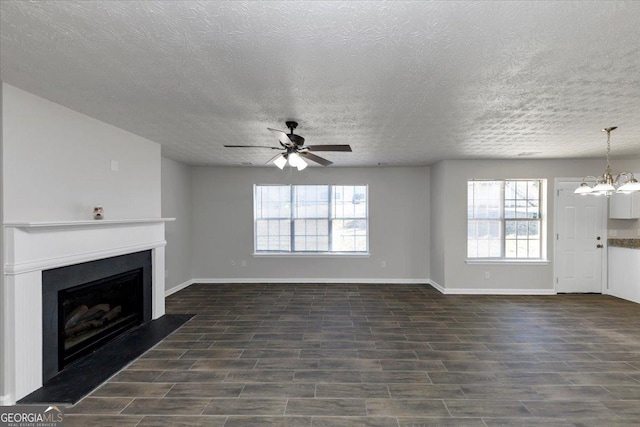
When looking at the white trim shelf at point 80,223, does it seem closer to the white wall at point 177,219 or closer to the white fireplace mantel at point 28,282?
the white fireplace mantel at point 28,282

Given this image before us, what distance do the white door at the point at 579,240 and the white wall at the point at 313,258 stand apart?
232 centimetres

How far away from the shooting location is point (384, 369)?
3.06 m

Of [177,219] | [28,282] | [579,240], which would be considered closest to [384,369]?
[28,282]

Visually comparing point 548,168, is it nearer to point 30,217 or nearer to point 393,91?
point 393,91

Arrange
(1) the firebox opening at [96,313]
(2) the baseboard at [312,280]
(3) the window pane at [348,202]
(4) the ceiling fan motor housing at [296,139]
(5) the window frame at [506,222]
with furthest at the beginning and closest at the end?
1. (3) the window pane at [348,202]
2. (2) the baseboard at [312,280]
3. (5) the window frame at [506,222]
4. (4) the ceiling fan motor housing at [296,139]
5. (1) the firebox opening at [96,313]

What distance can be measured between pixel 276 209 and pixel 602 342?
553cm

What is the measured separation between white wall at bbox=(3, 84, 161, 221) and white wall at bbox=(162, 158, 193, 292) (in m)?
1.54

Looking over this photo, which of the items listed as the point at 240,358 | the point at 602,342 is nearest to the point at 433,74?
the point at 240,358

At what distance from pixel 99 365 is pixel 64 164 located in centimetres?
197

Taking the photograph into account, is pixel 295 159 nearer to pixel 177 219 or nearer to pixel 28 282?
pixel 28 282

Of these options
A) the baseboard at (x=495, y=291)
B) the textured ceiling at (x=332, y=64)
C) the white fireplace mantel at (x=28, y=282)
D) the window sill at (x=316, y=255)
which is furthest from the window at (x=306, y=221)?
the white fireplace mantel at (x=28, y=282)

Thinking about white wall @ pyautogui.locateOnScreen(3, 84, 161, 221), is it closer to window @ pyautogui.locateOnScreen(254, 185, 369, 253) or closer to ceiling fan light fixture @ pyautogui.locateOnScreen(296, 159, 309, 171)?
ceiling fan light fixture @ pyautogui.locateOnScreen(296, 159, 309, 171)

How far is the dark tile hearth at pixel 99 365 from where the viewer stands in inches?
103

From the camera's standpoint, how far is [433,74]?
2279 mm
